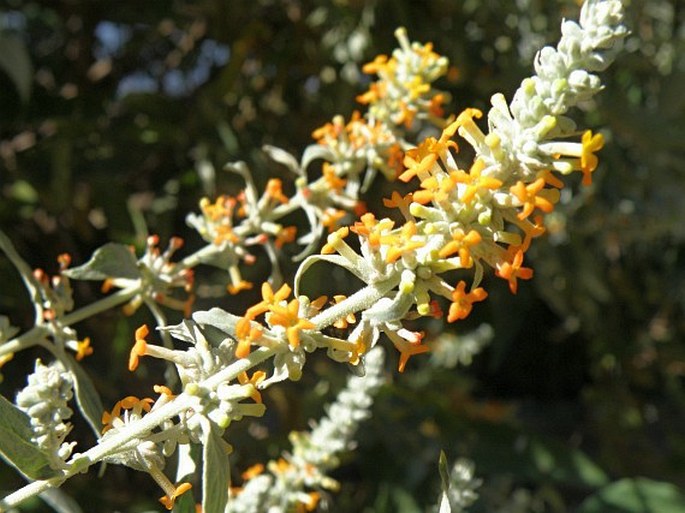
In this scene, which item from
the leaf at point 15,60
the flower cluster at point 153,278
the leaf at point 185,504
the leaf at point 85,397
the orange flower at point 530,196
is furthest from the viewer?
the leaf at point 15,60

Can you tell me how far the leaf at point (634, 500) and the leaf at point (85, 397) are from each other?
2.68ft

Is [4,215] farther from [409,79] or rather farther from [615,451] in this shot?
[615,451]

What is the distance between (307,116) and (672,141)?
2.12 feet

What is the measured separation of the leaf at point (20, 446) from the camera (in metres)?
0.62

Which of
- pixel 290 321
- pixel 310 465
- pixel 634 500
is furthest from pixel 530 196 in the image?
pixel 634 500

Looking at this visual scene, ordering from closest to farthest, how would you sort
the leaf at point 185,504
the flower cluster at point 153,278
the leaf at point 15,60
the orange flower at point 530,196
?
the orange flower at point 530,196, the leaf at point 185,504, the flower cluster at point 153,278, the leaf at point 15,60

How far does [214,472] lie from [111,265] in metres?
0.34

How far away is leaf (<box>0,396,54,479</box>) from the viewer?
62cm

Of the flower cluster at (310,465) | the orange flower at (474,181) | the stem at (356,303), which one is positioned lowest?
the flower cluster at (310,465)

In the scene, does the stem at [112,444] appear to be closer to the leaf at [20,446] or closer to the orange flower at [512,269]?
the leaf at [20,446]

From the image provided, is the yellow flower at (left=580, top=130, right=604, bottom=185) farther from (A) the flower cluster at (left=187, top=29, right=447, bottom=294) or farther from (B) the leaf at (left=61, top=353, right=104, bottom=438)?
(B) the leaf at (left=61, top=353, right=104, bottom=438)

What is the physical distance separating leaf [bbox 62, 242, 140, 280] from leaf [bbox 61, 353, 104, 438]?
8 centimetres

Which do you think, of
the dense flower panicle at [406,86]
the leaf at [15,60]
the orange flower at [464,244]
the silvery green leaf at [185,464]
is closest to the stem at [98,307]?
the silvery green leaf at [185,464]

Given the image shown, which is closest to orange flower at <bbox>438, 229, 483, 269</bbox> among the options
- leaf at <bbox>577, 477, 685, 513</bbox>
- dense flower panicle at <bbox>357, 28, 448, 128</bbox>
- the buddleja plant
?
the buddleja plant
